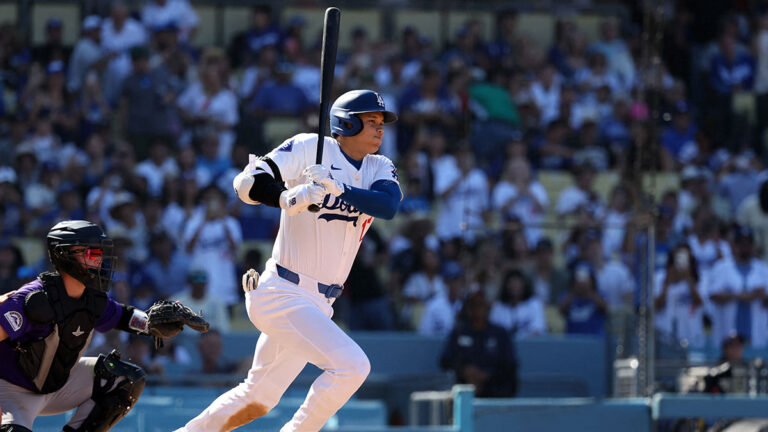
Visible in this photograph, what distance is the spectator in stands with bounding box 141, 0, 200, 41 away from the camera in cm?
1490

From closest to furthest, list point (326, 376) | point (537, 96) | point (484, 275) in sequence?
point (326, 376)
point (484, 275)
point (537, 96)

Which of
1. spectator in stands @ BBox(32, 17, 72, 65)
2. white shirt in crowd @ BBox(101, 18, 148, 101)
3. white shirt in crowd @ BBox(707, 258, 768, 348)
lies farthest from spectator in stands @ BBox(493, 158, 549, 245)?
spectator in stands @ BBox(32, 17, 72, 65)

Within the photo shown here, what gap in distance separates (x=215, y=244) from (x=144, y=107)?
2.45 m

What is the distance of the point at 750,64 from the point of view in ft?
53.1

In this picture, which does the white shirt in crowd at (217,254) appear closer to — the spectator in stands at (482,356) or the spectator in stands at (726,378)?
the spectator in stands at (482,356)

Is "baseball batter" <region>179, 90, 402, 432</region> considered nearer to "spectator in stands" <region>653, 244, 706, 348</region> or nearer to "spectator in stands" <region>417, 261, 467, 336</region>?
"spectator in stands" <region>417, 261, 467, 336</region>

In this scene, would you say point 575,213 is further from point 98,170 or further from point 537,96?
point 98,170

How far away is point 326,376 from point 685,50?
1201 cm

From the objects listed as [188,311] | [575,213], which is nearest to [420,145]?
[575,213]

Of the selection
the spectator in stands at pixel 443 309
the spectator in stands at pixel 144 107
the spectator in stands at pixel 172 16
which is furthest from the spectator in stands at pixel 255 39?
the spectator in stands at pixel 443 309

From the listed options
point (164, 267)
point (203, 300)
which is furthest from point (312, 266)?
point (164, 267)

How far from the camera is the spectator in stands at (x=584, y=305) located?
39.5 feet

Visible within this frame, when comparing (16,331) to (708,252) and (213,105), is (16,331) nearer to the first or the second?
(213,105)

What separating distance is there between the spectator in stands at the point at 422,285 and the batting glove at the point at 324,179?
6501 mm
